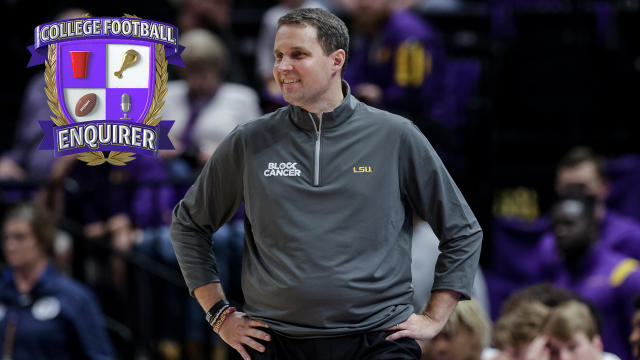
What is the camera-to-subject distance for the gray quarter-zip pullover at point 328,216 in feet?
9.91

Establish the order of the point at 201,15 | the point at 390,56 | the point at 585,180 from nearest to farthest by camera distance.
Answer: the point at 585,180 → the point at 390,56 → the point at 201,15

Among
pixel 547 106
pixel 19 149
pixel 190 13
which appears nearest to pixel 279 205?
pixel 19 149

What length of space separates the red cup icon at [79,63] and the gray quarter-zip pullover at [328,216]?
1.61ft

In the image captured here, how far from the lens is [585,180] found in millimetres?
6648

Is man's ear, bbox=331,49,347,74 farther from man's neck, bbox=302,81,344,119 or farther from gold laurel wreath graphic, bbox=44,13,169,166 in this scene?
gold laurel wreath graphic, bbox=44,13,169,166

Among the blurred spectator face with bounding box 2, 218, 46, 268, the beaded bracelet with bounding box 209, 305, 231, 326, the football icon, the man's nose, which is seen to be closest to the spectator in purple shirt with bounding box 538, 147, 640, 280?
the blurred spectator face with bounding box 2, 218, 46, 268

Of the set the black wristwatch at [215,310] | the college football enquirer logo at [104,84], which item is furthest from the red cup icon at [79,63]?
the black wristwatch at [215,310]

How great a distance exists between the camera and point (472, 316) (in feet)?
15.0

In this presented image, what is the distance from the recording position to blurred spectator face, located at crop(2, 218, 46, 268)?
6.06m

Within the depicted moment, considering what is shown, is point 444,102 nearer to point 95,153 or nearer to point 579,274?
point 579,274

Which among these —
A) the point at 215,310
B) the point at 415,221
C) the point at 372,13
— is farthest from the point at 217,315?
the point at 372,13

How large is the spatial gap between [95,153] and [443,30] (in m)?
6.20

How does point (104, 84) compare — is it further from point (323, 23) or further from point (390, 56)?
point (390, 56)

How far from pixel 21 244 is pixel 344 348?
3.59 metres
